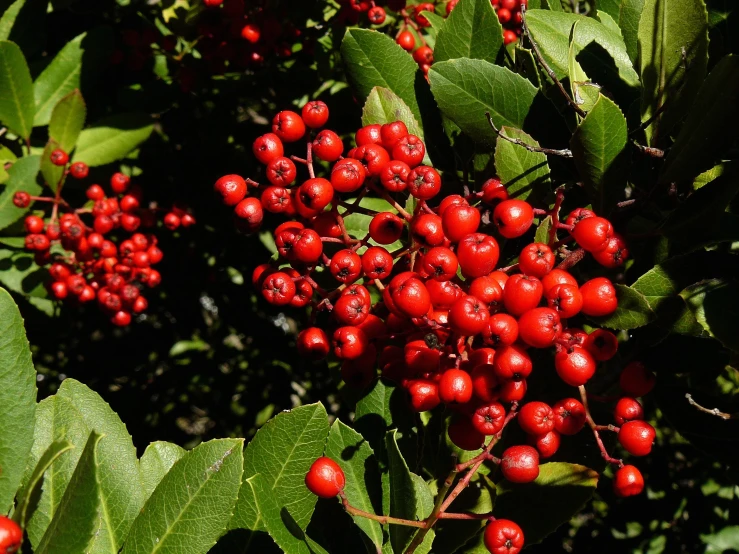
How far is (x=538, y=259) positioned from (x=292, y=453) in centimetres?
75

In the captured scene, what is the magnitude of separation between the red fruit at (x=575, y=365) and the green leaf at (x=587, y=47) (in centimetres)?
84

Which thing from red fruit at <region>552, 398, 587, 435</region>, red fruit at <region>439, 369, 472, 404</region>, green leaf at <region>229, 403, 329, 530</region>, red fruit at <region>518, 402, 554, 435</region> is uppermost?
red fruit at <region>439, 369, 472, 404</region>

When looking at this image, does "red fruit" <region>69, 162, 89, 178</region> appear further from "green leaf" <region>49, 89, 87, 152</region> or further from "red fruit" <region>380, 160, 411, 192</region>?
"red fruit" <region>380, 160, 411, 192</region>

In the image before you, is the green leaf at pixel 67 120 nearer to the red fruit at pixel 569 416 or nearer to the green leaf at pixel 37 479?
the green leaf at pixel 37 479

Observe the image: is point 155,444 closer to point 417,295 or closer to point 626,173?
point 417,295

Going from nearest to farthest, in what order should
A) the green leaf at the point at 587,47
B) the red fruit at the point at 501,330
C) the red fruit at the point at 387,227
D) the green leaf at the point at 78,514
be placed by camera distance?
the green leaf at the point at 78,514
the red fruit at the point at 501,330
the red fruit at the point at 387,227
the green leaf at the point at 587,47

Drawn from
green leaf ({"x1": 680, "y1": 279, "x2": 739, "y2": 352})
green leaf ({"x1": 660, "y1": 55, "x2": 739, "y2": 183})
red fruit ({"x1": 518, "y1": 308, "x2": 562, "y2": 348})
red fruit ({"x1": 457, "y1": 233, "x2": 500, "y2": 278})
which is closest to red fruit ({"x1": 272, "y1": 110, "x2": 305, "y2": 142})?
red fruit ({"x1": 457, "y1": 233, "x2": 500, "y2": 278})

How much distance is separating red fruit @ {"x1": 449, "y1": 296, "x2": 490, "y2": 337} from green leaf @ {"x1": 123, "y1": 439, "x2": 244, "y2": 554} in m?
0.52

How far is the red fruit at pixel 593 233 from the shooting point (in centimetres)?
151

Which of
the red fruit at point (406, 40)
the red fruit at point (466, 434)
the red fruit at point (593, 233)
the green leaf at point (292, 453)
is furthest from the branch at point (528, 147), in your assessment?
the red fruit at point (406, 40)

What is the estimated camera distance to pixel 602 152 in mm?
1604

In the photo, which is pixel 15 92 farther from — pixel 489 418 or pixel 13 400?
pixel 489 418

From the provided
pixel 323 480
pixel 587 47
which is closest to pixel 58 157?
pixel 323 480

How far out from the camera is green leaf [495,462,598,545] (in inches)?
68.8
